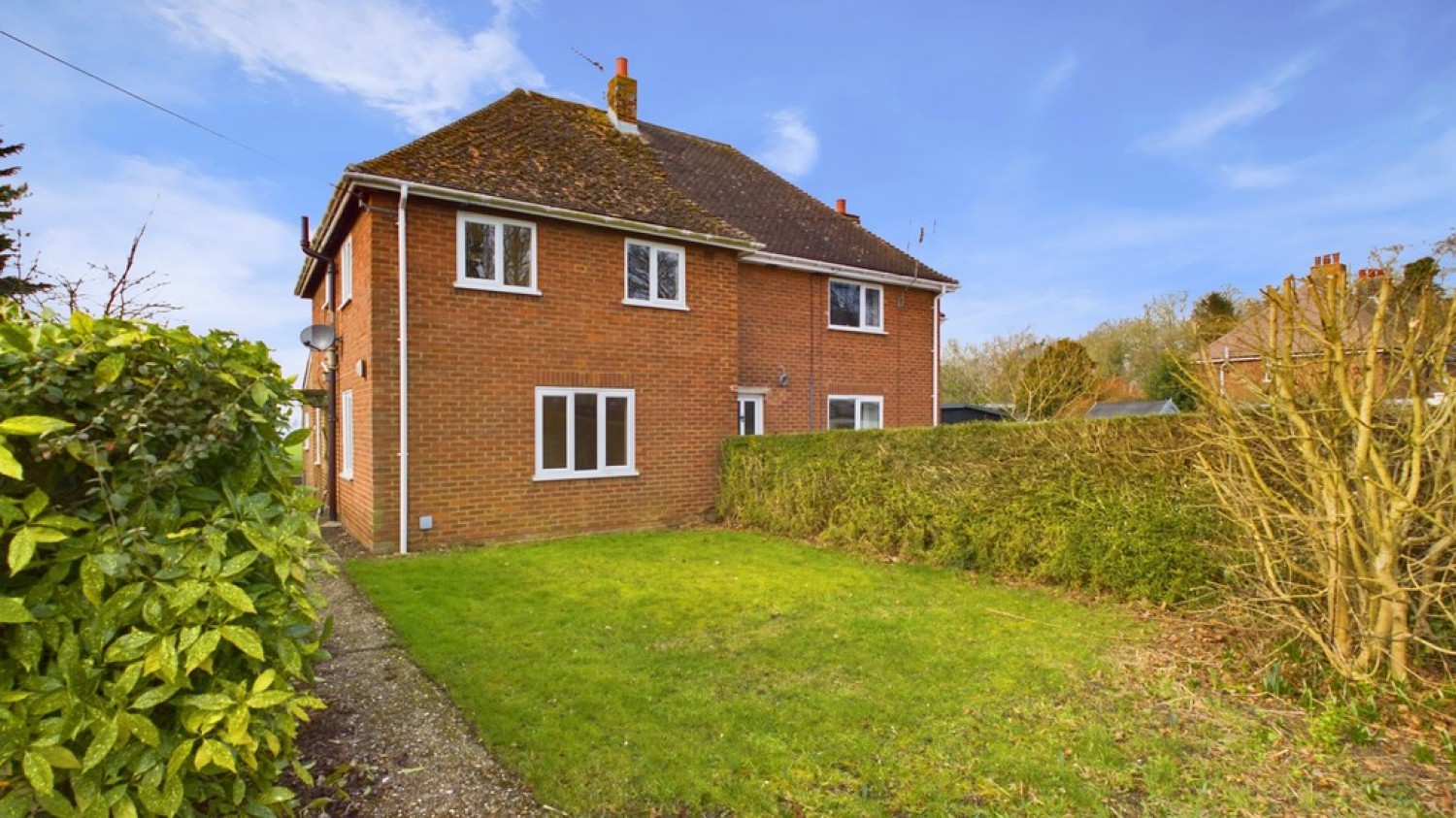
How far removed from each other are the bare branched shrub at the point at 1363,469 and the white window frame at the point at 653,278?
7.99 meters

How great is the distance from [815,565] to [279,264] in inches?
527

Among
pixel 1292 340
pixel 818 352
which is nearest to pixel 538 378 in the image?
pixel 818 352

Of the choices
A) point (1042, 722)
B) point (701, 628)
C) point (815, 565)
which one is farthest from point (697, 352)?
point (1042, 722)

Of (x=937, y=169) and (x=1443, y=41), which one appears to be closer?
(x=1443, y=41)

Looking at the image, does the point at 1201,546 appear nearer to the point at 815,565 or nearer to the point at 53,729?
the point at 815,565

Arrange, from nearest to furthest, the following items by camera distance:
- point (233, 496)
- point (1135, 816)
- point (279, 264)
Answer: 1. point (233, 496)
2. point (1135, 816)
3. point (279, 264)

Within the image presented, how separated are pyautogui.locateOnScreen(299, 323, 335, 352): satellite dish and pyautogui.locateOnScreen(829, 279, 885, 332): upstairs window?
9.06 meters

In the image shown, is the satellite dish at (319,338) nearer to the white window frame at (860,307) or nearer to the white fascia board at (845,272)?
the white fascia board at (845,272)

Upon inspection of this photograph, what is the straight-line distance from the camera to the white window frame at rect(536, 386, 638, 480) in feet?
32.4

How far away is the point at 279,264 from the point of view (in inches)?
565

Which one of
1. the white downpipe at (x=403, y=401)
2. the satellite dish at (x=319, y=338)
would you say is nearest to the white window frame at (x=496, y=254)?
the white downpipe at (x=403, y=401)

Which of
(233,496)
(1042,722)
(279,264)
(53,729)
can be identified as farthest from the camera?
(279,264)

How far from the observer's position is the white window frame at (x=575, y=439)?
9891 mm

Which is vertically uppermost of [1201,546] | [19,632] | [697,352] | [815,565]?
[697,352]
